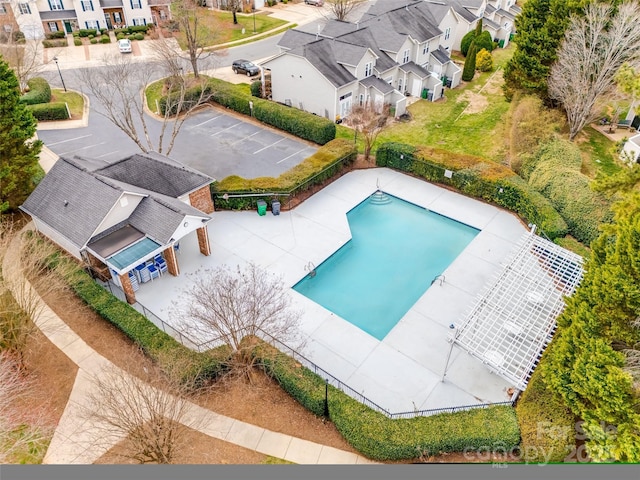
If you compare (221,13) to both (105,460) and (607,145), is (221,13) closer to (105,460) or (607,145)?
(607,145)

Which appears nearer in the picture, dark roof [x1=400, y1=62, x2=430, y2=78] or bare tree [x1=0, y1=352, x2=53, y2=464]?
bare tree [x1=0, y1=352, x2=53, y2=464]

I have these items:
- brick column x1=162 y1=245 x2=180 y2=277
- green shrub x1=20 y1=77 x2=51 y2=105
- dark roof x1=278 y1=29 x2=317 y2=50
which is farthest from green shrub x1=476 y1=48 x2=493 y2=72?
green shrub x1=20 y1=77 x2=51 y2=105

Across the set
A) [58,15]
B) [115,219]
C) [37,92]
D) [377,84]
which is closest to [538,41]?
[377,84]

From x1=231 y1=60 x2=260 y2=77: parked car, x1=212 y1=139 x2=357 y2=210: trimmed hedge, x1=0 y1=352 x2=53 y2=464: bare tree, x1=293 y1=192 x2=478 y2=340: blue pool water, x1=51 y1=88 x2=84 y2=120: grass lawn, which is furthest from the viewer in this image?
x1=231 y1=60 x2=260 y2=77: parked car

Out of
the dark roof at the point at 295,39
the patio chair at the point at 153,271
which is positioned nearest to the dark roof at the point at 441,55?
the dark roof at the point at 295,39

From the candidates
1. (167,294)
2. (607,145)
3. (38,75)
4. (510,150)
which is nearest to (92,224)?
(167,294)

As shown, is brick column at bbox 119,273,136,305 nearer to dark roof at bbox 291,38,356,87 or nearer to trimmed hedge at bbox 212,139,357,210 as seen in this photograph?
trimmed hedge at bbox 212,139,357,210
